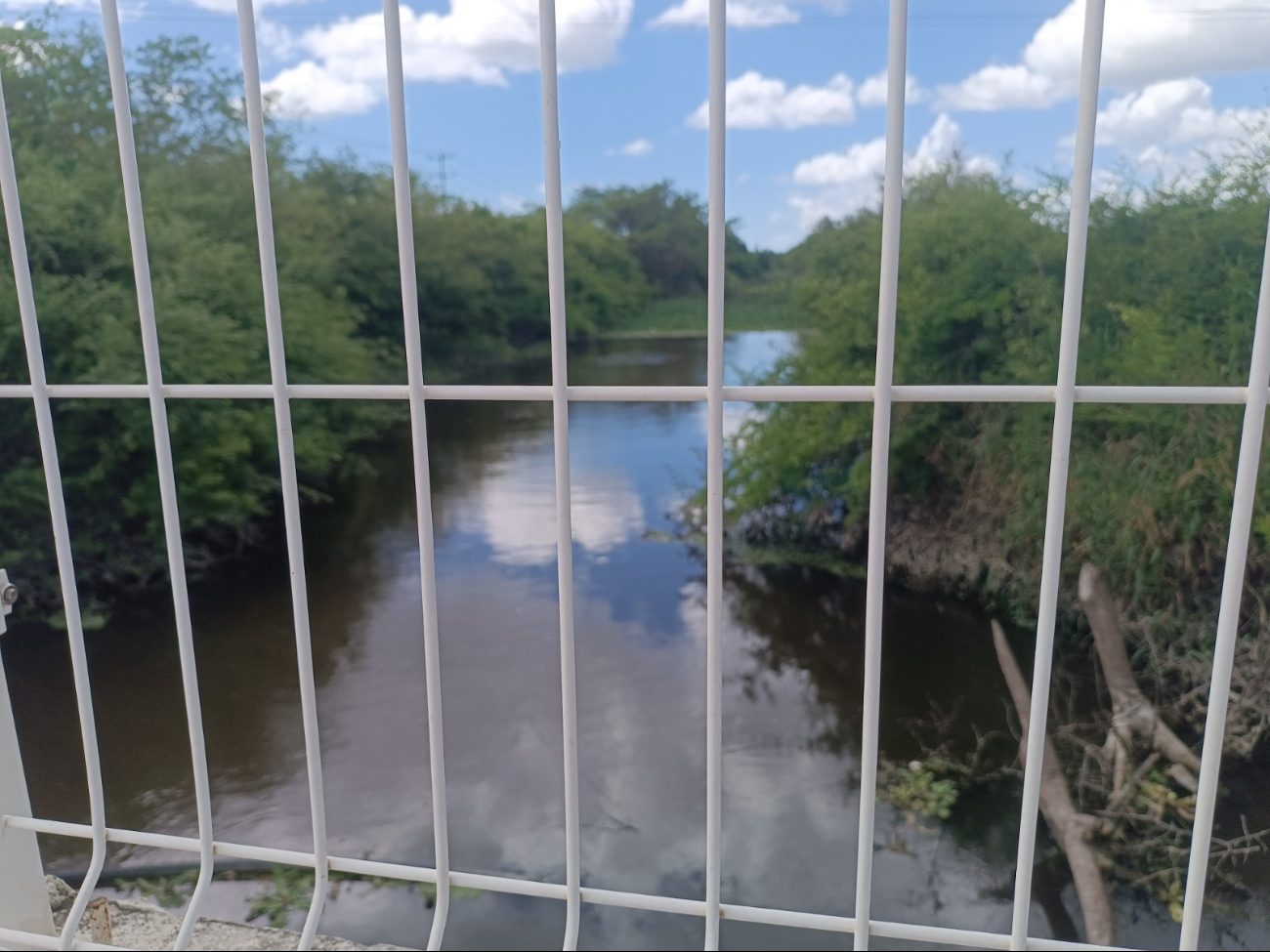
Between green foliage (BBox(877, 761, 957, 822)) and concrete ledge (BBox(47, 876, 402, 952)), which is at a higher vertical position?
concrete ledge (BBox(47, 876, 402, 952))

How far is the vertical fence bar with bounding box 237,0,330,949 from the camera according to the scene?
1.03 m

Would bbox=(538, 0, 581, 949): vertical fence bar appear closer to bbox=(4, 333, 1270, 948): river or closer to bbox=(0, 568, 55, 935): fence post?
bbox=(0, 568, 55, 935): fence post

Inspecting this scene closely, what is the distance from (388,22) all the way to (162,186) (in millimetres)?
10108

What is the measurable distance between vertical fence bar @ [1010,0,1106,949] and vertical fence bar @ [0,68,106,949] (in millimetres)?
1139

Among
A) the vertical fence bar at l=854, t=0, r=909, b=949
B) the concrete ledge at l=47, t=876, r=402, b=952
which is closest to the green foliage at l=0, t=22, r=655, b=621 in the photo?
the concrete ledge at l=47, t=876, r=402, b=952

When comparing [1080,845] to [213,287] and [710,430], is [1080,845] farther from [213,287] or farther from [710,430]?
[213,287]

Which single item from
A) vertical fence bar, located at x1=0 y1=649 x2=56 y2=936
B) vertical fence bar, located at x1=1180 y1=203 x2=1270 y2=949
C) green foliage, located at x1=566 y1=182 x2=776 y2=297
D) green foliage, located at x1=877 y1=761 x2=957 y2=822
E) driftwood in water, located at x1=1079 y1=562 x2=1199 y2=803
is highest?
green foliage, located at x1=566 y1=182 x2=776 y2=297

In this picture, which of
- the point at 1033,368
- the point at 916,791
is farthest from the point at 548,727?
the point at 1033,368

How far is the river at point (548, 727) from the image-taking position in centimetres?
477

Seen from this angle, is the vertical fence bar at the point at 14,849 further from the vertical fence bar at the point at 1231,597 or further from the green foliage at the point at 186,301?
the green foliage at the point at 186,301

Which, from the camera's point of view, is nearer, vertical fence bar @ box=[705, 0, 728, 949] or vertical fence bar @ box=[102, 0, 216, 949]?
vertical fence bar @ box=[705, 0, 728, 949]

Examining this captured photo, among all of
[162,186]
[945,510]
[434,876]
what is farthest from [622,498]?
[434,876]

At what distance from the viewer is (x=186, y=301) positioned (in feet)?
27.1

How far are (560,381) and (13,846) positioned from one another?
1.14 meters
